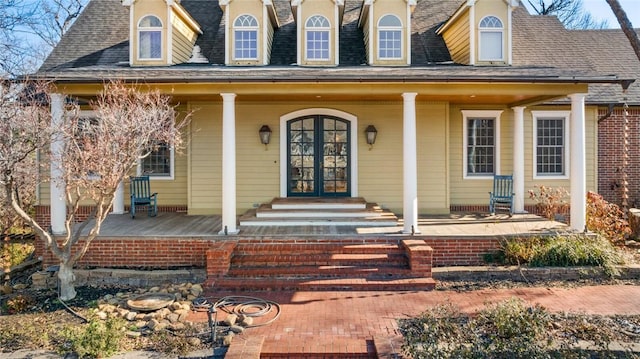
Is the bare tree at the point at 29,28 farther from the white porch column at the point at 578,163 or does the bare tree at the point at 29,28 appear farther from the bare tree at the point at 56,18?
the white porch column at the point at 578,163

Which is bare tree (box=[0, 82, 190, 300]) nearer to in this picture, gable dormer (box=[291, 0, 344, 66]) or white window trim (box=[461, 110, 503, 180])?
gable dormer (box=[291, 0, 344, 66])

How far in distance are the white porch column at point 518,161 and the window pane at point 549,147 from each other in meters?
1.33

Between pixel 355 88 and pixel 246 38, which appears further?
pixel 246 38

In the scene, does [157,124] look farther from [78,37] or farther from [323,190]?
[78,37]

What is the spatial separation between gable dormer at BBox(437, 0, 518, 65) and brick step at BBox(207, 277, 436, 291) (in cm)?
638

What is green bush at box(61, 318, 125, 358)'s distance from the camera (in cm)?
460

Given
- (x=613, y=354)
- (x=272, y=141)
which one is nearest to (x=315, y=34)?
(x=272, y=141)

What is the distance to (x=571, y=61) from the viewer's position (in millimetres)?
12398

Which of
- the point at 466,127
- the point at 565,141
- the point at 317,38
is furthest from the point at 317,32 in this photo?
the point at 565,141

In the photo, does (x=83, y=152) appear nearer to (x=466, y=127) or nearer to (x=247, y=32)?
(x=247, y=32)

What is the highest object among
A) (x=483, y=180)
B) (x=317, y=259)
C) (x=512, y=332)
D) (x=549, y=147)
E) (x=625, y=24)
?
(x=625, y=24)

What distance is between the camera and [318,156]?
11.0 meters

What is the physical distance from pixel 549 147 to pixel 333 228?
24.0 ft

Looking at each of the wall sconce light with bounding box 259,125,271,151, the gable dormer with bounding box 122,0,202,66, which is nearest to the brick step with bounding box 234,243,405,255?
the wall sconce light with bounding box 259,125,271,151
